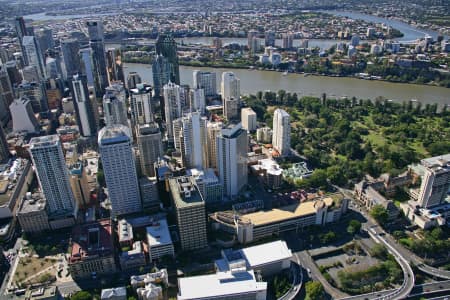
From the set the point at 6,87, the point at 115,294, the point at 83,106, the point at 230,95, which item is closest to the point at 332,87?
the point at 230,95

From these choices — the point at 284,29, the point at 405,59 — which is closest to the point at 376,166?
the point at 405,59

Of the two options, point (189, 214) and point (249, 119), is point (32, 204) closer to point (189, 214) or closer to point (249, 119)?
point (189, 214)

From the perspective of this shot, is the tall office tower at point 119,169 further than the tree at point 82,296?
Yes

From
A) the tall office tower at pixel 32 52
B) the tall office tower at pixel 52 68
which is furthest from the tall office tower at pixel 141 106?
the tall office tower at pixel 32 52

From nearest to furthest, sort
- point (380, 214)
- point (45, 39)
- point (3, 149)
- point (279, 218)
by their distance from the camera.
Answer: point (279, 218), point (380, 214), point (3, 149), point (45, 39)

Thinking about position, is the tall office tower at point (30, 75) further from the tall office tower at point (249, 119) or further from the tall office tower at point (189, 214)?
the tall office tower at point (189, 214)

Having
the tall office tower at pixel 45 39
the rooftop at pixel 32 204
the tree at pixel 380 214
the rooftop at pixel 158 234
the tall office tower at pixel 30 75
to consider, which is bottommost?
the tree at pixel 380 214

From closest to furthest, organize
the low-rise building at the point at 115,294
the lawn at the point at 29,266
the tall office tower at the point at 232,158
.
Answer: the low-rise building at the point at 115,294, the lawn at the point at 29,266, the tall office tower at the point at 232,158

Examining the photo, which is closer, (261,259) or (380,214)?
(261,259)
